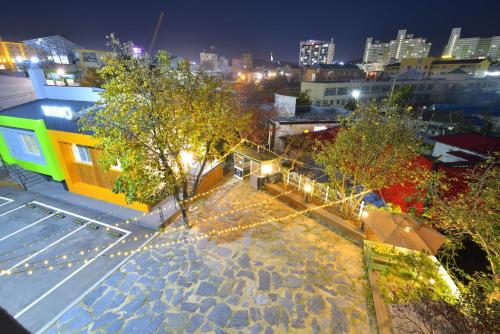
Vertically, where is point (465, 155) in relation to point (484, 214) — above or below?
below

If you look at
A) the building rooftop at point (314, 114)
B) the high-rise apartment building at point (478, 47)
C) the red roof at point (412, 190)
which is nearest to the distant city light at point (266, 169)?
the red roof at point (412, 190)

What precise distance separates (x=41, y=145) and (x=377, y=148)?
65.9 ft

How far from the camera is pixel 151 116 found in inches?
388

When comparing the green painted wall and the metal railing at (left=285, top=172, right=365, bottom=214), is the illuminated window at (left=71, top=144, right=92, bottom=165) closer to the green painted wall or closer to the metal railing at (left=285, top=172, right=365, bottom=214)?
the green painted wall

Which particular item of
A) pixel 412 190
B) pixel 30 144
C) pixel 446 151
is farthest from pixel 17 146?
pixel 446 151

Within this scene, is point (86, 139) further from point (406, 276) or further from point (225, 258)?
point (406, 276)

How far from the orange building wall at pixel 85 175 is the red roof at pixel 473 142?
73.0ft

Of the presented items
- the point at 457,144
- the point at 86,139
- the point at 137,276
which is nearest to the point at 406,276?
the point at 137,276

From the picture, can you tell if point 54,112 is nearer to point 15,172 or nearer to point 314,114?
point 15,172

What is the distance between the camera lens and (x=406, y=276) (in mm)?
9648

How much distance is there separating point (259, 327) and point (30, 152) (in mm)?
19237

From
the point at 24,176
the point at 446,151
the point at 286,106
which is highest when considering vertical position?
the point at 286,106

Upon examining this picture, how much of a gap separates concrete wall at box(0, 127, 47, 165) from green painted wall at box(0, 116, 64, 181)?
31 cm

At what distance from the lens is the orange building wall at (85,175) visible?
14.8 meters
